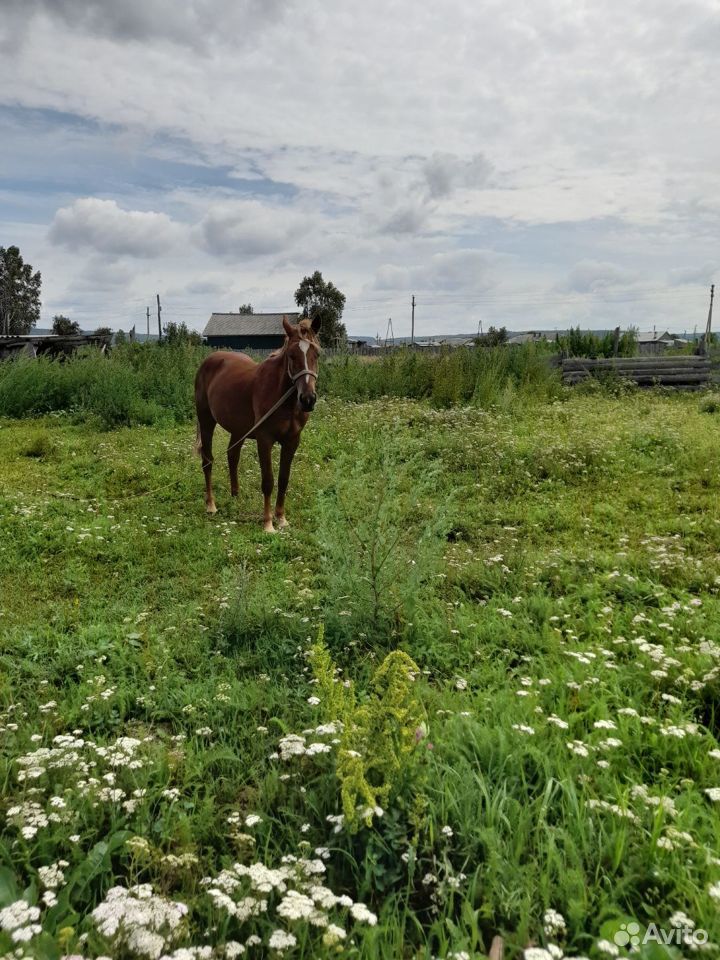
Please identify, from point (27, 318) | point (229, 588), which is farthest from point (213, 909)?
point (27, 318)

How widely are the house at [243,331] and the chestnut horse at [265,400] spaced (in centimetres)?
4820

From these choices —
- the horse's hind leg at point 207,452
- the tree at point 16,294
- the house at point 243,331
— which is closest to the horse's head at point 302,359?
the horse's hind leg at point 207,452

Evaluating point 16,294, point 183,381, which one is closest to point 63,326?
point 16,294

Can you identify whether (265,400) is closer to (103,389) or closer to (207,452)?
(207,452)

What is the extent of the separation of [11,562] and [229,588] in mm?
2450

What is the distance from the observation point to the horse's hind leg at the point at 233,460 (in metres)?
7.08

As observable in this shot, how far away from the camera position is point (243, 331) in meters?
57.2

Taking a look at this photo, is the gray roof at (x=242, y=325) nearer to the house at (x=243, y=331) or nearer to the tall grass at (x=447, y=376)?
the house at (x=243, y=331)

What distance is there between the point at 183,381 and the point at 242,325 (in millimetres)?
46718

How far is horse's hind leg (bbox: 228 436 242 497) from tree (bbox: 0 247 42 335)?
58651 mm

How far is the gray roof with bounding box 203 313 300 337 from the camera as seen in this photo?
56344mm

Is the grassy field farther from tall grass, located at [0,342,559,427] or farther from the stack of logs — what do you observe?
the stack of logs

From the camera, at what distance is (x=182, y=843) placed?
217 cm

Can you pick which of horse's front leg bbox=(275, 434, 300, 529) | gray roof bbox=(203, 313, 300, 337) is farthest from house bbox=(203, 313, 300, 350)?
horse's front leg bbox=(275, 434, 300, 529)
